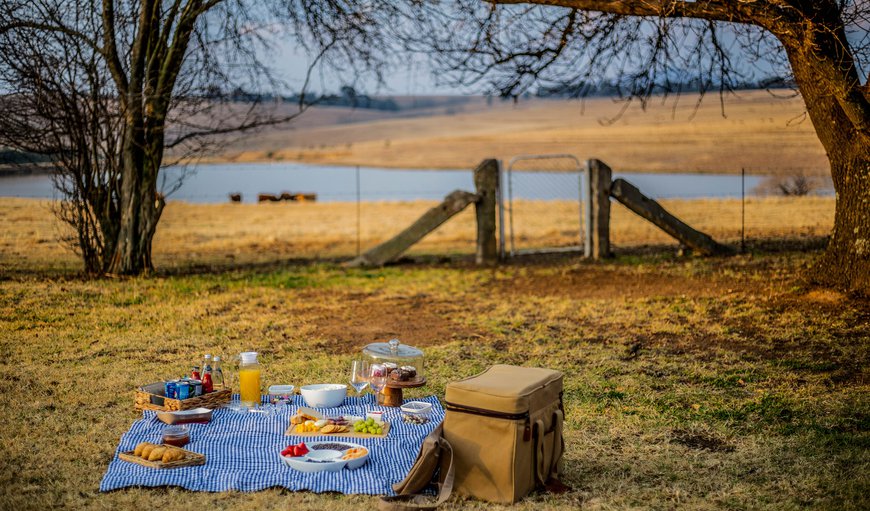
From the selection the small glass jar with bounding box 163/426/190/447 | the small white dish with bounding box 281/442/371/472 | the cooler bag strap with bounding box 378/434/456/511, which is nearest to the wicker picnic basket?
the small glass jar with bounding box 163/426/190/447

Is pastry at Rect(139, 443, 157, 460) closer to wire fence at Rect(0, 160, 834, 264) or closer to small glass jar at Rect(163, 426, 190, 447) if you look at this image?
small glass jar at Rect(163, 426, 190, 447)

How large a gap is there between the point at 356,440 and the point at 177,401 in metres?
1.32

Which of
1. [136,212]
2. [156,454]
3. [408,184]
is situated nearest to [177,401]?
[156,454]

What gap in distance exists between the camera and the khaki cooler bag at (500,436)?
454 cm

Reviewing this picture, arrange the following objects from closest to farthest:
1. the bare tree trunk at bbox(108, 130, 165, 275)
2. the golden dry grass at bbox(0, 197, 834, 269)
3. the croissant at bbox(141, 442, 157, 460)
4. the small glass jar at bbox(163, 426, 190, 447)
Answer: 1. the croissant at bbox(141, 442, 157, 460)
2. the small glass jar at bbox(163, 426, 190, 447)
3. the bare tree trunk at bbox(108, 130, 165, 275)
4. the golden dry grass at bbox(0, 197, 834, 269)

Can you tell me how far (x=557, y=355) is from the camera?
8.07 meters

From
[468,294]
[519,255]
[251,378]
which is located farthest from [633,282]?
[251,378]

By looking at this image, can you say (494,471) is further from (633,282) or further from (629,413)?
(633,282)

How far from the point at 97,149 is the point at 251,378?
7.54 m

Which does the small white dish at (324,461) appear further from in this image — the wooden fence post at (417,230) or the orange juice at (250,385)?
the wooden fence post at (417,230)

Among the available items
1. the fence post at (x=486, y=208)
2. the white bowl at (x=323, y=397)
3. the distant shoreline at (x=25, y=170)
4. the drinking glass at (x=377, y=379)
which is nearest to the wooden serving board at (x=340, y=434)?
the white bowl at (x=323, y=397)

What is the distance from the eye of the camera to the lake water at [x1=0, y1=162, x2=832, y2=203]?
108 ft

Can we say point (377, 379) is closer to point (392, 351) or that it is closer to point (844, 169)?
point (392, 351)

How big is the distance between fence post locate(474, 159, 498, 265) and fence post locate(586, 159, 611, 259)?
152 cm
